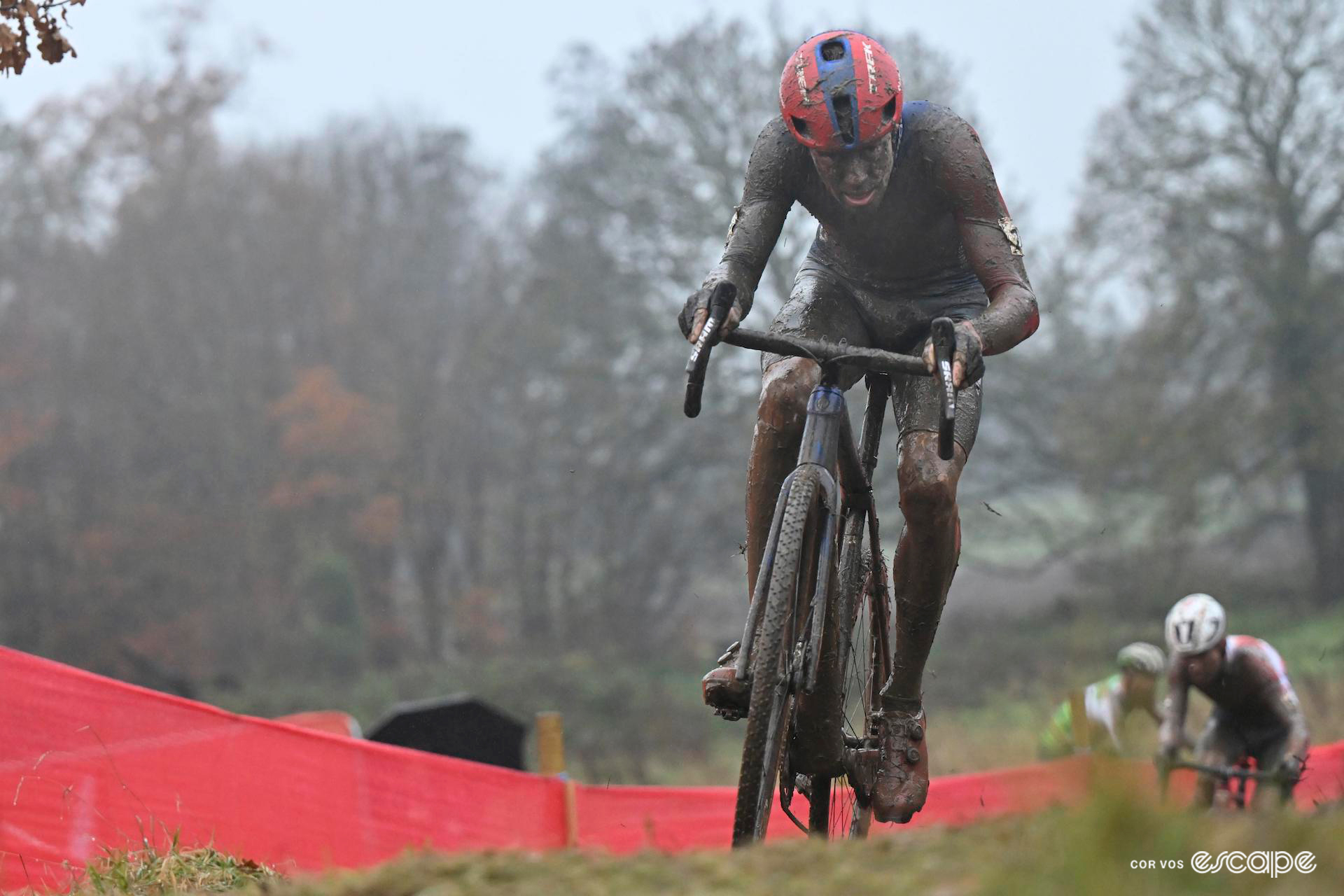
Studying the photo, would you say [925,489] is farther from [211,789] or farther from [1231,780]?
[1231,780]

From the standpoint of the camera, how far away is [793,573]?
4574mm

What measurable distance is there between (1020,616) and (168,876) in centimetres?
3133

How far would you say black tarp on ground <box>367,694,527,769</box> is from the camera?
11453 mm

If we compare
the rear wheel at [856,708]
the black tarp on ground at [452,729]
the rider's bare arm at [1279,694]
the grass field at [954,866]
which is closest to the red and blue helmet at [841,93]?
the rear wheel at [856,708]

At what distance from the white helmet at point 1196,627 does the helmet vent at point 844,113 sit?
506 cm

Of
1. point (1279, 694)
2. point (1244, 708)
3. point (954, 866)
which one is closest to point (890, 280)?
point (954, 866)

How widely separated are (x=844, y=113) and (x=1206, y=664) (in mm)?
5408

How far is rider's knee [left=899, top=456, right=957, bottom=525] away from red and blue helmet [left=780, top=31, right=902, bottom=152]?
1.05 metres

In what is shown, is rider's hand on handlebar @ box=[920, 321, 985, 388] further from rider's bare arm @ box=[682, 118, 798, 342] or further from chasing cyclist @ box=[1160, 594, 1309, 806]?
chasing cyclist @ box=[1160, 594, 1309, 806]

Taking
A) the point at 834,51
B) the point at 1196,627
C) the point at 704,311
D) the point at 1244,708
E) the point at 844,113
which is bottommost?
the point at 1244,708

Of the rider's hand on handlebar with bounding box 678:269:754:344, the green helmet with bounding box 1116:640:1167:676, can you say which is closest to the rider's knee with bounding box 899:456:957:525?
Result: the rider's hand on handlebar with bounding box 678:269:754:344

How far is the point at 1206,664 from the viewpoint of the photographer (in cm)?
923

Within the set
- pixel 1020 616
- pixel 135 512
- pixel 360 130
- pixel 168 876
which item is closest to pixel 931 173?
pixel 168 876

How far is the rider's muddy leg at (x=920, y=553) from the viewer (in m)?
5.08
